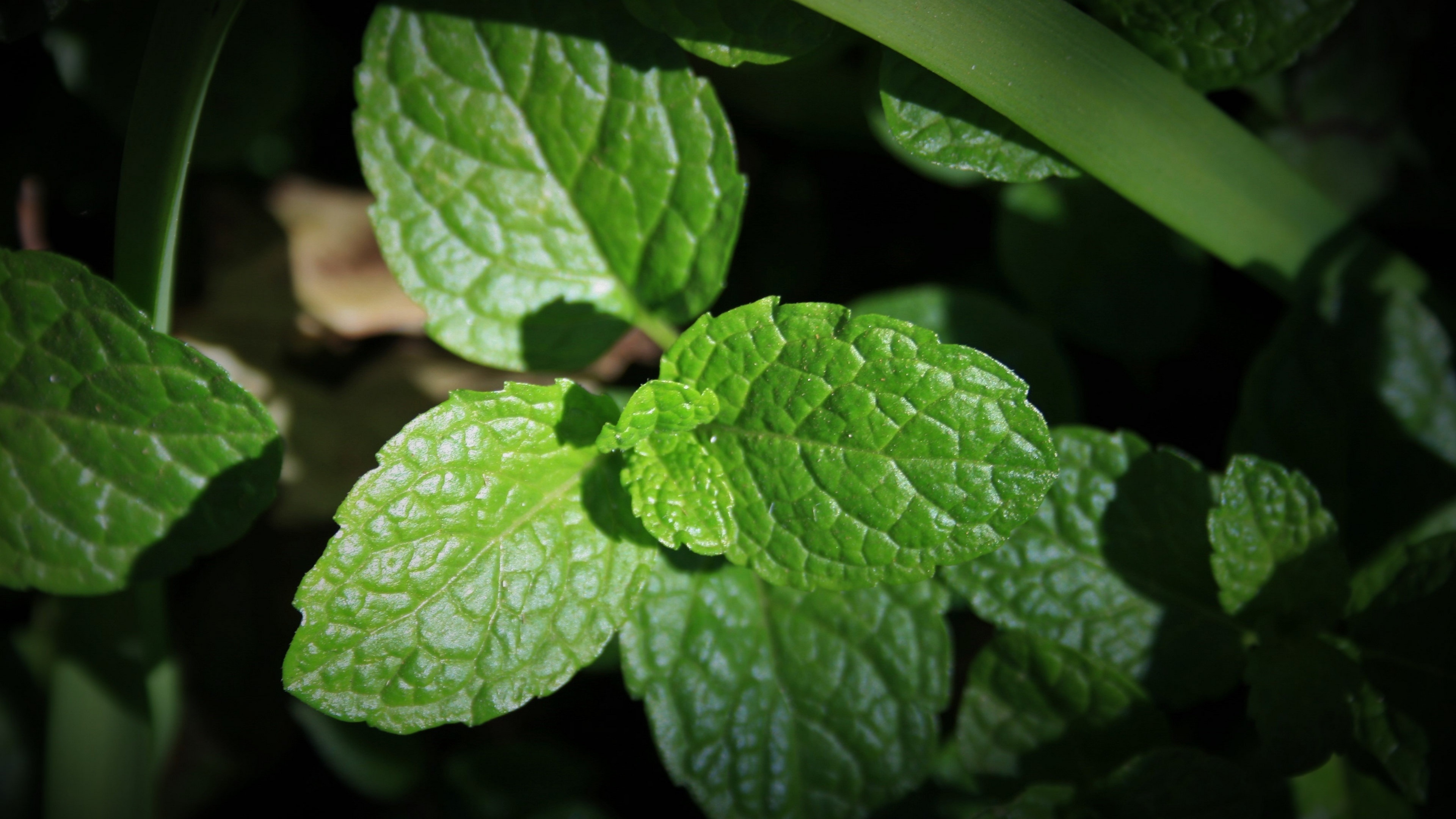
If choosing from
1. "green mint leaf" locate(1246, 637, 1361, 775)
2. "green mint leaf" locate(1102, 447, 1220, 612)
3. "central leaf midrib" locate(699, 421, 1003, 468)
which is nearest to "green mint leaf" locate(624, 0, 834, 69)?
"central leaf midrib" locate(699, 421, 1003, 468)

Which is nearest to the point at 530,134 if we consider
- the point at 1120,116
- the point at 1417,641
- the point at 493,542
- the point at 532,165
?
the point at 532,165

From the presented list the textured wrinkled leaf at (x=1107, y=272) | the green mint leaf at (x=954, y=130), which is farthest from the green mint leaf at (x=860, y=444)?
the textured wrinkled leaf at (x=1107, y=272)

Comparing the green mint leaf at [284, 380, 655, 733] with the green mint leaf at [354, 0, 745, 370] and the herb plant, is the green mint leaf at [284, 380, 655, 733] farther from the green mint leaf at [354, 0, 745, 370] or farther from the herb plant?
the green mint leaf at [354, 0, 745, 370]

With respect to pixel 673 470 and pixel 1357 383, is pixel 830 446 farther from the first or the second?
pixel 1357 383

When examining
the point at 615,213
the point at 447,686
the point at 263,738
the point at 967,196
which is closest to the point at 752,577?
the point at 447,686

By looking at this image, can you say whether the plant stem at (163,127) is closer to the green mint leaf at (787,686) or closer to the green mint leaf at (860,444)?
the green mint leaf at (860,444)

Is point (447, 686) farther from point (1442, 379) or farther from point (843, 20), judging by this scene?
point (1442, 379)

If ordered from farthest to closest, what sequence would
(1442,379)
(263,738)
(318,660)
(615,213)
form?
(263,738)
(1442,379)
(615,213)
(318,660)
